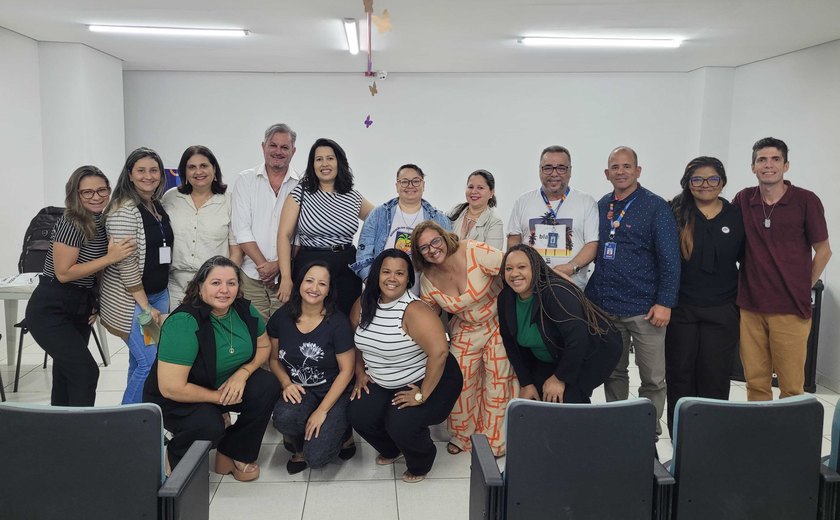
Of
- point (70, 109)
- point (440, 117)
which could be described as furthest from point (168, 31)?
point (440, 117)

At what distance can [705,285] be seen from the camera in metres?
2.99

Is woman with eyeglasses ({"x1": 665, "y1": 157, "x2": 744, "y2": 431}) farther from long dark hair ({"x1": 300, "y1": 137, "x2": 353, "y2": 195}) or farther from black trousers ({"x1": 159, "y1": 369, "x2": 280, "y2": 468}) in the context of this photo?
black trousers ({"x1": 159, "y1": 369, "x2": 280, "y2": 468})

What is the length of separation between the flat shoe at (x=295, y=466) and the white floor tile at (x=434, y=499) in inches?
19.2

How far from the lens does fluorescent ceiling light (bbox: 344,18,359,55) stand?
452cm

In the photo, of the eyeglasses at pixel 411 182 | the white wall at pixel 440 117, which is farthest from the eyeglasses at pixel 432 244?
the white wall at pixel 440 117

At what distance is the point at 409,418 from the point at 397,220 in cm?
107

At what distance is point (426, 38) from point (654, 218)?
9.53ft

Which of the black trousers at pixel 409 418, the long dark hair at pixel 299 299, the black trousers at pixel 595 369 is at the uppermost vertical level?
the long dark hair at pixel 299 299

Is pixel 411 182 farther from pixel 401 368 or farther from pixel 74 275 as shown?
pixel 74 275

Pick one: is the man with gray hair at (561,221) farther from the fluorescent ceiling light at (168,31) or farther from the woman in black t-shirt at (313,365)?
the fluorescent ceiling light at (168,31)

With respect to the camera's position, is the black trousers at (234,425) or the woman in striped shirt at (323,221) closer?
the black trousers at (234,425)

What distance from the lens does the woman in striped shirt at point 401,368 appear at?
274 centimetres

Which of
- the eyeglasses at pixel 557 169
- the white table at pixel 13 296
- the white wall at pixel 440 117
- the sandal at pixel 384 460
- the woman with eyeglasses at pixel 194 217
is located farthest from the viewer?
the white wall at pixel 440 117

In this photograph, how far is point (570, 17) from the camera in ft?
14.4
